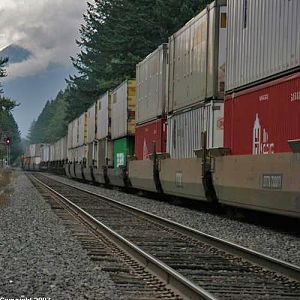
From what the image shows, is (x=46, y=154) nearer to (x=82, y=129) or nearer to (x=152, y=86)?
(x=82, y=129)

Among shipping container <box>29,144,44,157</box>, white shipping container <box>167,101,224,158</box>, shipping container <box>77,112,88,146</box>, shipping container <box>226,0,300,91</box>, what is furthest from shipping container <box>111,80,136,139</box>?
shipping container <box>29,144,44,157</box>

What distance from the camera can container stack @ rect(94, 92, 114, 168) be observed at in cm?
2778

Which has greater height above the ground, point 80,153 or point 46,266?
point 80,153

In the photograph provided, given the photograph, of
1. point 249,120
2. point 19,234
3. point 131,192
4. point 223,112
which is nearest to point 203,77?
point 223,112

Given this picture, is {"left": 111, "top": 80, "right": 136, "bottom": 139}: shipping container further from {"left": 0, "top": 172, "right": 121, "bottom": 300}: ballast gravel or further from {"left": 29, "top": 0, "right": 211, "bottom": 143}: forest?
{"left": 0, "top": 172, "right": 121, "bottom": 300}: ballast gravel

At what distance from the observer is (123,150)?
24469 mm

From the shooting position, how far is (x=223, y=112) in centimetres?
1305

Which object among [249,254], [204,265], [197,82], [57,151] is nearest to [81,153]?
[57,151]

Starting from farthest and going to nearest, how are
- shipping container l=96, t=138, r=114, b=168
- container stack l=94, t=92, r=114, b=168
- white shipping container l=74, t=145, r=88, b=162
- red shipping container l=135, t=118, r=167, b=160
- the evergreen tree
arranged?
1. white shipping container l=74, t=145, r=88, b=162
2. the evergreen tree
3. container stack l=94, t=92, r=114, b=168
4. shipping container l=96, t=138, r=114, b=168
5. red shipping container l=135, t=118, r=167, b=160

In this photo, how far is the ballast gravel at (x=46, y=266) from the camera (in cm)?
565

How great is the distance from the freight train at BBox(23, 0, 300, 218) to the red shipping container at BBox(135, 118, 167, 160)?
31mm

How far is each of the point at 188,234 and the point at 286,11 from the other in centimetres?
402

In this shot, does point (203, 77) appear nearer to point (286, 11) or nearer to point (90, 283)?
point (286, 11)

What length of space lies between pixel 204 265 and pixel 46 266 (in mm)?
1871
